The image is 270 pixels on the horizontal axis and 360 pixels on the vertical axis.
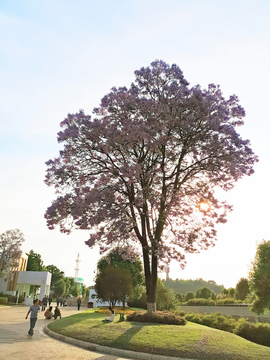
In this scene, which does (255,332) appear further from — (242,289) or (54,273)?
(54,273)

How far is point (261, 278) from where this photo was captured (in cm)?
2658

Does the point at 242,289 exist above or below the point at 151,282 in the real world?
above

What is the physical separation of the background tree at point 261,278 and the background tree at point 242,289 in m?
49.1

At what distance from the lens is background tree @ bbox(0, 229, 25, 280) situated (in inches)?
2138

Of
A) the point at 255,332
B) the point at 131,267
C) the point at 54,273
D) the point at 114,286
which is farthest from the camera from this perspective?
the point at 54,273

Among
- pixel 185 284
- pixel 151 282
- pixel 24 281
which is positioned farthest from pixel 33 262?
pixel 185 284

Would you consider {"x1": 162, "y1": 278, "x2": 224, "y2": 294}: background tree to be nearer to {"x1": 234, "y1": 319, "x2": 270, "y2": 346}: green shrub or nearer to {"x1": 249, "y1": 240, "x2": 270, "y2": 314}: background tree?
{"x1": 249, "y1": 240, "x2": 270, "y2": 314}: background tree

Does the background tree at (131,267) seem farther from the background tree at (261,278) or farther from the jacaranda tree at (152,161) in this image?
the jacaranda tree at (152,161)

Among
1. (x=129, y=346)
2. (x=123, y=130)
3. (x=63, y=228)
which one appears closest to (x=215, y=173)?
(x=123, y=130)

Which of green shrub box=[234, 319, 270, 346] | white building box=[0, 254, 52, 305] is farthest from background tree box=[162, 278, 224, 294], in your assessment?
green shrub box=[234, 319, 270, 346]

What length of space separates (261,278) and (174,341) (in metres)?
18.3

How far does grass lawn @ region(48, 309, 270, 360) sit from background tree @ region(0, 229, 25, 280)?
45153mm

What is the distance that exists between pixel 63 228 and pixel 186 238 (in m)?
6.70

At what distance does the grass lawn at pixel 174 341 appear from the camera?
32.9 ft
